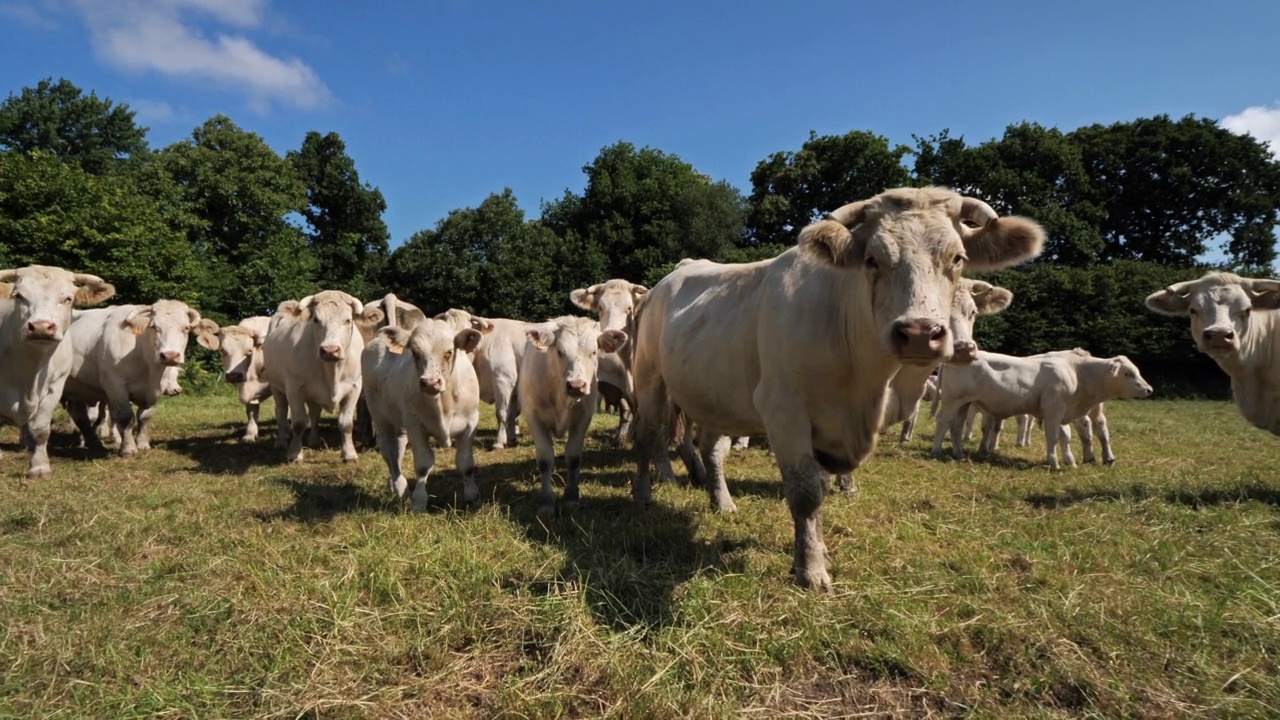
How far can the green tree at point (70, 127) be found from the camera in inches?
1684

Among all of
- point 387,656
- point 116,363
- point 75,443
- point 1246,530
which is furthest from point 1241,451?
point 75,443

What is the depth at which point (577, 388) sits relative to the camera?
6.24m

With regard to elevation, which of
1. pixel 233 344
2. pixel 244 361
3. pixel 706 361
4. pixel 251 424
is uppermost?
pixel 233 344

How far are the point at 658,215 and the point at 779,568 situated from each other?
130 feet

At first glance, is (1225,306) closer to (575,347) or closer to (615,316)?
(615,316)

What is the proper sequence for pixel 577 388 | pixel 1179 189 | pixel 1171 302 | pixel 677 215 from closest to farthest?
1. pixel 577 388
2. pixel 1171 302
3. pixel 1179 189
4. pixel 677 215

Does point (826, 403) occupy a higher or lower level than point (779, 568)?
higher

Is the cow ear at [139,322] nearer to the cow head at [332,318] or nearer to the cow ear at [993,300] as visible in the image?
the cow head at [332,318]

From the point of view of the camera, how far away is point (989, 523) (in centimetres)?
563

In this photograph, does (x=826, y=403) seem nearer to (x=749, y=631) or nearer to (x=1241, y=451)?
(x=749, y=631)

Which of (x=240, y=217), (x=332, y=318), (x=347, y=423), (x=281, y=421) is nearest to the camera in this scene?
(x=332, y=318)

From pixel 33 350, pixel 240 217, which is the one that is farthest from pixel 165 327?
pixel 240 217

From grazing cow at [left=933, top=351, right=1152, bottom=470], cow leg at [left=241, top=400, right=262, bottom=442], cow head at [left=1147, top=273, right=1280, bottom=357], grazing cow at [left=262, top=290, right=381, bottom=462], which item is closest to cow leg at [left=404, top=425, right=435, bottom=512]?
grazing cow at [left=262, top=290, right=381, bottom=462]

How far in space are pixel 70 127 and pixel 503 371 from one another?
5330 centimetres
